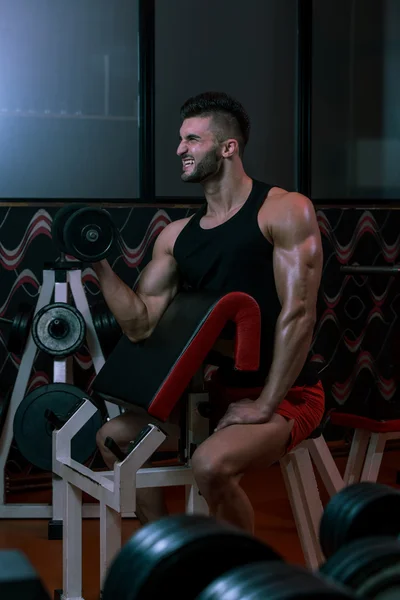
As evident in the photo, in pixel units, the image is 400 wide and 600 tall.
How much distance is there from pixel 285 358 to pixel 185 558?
1.44m

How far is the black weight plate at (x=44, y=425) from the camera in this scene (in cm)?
394

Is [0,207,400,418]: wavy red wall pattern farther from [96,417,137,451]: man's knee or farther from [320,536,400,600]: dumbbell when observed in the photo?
[320,536,400,600]: dumbbell

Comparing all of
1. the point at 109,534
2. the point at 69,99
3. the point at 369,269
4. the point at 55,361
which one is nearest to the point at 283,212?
the point at 109,534

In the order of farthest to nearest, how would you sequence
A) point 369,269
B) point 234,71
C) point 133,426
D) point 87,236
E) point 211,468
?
point 234,71
point 369,269
point 133,426
point 87,236
point 211,468

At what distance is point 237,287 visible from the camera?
2961mm

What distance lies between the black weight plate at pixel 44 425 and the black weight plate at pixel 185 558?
8.24 feet

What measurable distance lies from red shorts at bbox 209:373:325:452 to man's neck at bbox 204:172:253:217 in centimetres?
56

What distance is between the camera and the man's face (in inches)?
120

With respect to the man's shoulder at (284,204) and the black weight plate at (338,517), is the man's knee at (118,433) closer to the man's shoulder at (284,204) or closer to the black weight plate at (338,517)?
the man's shoulder at (284,204)

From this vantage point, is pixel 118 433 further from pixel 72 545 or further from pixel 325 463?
pixel 325 463

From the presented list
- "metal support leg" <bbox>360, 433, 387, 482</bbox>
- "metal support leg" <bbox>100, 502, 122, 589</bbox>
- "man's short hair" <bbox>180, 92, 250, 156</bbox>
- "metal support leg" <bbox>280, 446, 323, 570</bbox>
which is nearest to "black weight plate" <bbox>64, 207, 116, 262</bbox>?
"man's short hair" <bbox>180, 92, 250, 156</bbox>

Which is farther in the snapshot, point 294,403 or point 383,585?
point 294,403

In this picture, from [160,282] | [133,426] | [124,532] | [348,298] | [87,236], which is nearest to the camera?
[87,236]

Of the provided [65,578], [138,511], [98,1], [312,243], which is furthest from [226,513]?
[98,1]
